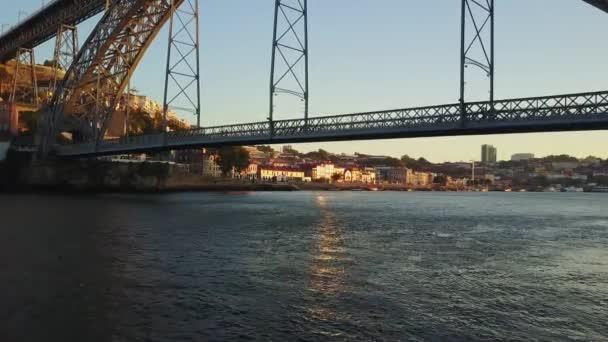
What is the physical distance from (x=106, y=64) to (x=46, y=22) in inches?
569

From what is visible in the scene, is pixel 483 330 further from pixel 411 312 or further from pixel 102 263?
pixel 102 263

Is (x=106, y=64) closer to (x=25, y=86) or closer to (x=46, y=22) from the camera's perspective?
(x=46, y=22)

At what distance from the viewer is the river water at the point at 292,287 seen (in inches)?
438

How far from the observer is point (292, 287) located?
49.3 ft

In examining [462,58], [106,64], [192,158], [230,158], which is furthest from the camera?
[192,158]

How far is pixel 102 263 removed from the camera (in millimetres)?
18141

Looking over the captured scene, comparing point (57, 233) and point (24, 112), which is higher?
point (24, 112)

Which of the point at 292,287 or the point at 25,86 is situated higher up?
the point at 25,86

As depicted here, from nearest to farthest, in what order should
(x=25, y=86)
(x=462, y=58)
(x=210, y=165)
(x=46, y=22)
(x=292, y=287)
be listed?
(x=292, y=287) < (x=462, y=58) < (x=46, y=22) < (x=25, y=86) < (x=210, y=165)

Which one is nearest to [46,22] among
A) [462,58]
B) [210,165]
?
[462,58]

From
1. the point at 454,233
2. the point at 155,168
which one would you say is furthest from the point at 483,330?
the point at 155,168

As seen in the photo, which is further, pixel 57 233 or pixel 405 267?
pixel 57 233

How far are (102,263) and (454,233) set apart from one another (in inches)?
819

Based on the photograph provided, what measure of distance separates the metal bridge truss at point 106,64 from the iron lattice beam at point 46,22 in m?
4.65
